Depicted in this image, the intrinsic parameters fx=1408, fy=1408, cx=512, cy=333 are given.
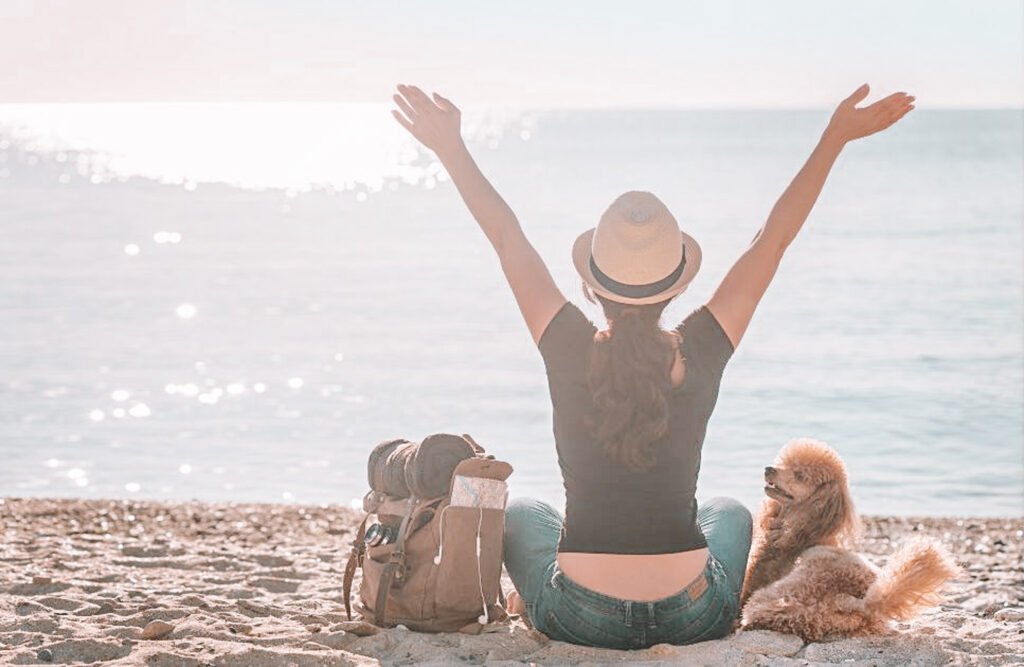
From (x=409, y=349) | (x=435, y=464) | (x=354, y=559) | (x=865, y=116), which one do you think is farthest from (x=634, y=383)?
(x=409, y=349)

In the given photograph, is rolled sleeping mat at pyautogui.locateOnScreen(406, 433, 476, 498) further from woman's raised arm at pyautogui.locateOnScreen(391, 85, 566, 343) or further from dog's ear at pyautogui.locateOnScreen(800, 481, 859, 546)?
dog's ear at pyautogui.locateOnScreen(800, 481, 859, 546)

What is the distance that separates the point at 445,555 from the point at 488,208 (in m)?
1.15

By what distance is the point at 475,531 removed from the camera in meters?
4.57

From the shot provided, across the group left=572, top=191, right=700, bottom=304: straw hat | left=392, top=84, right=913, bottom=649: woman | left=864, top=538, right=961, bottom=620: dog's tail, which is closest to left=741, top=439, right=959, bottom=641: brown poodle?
left=864, top=538, right=961, bottom=620: dog's tail

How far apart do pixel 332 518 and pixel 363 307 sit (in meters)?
13.2

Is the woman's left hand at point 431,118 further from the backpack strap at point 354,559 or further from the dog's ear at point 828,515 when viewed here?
the dog's ear at point 828,515

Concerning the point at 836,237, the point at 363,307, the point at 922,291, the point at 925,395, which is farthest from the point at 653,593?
the point at 836,237

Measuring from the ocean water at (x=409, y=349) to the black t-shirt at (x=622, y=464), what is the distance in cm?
553

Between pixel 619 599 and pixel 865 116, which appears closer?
pixel 619 599

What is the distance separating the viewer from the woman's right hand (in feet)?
14.3

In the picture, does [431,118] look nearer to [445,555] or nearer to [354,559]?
[445,555]

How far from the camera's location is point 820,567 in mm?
4590

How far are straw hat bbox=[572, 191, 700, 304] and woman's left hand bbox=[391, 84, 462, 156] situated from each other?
0.57m

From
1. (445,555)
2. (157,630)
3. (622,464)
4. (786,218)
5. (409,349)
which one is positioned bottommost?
(157,630)
